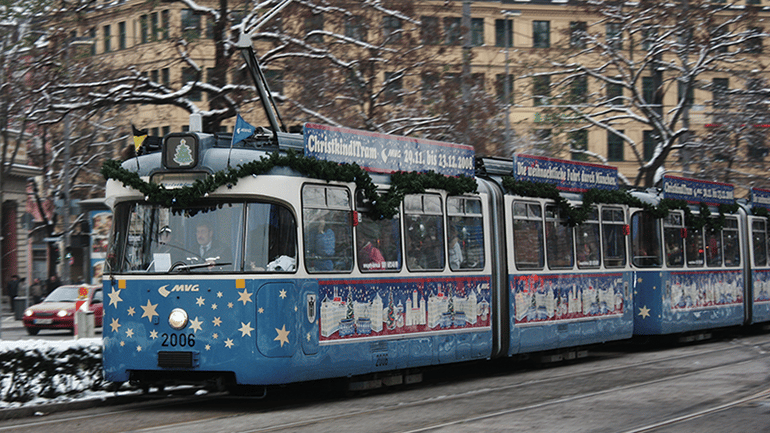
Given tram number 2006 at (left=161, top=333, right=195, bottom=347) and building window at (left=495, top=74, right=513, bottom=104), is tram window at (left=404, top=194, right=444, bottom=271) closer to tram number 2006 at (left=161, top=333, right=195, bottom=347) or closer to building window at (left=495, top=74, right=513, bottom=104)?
tram number 2006 at (left=161, top=333, right=195, bottom=347)

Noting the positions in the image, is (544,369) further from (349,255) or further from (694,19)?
(694,19)

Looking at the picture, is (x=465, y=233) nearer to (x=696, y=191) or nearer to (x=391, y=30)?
(x=696, y=191)

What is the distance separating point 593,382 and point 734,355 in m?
5.30

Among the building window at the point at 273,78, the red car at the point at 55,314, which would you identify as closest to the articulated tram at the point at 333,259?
the building window at the point at 273,78

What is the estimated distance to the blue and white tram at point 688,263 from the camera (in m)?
18.9

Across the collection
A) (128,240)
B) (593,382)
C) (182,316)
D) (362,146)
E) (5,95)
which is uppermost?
(5,95)

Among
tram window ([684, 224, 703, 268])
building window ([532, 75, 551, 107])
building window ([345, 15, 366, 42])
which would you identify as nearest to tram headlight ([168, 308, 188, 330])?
building window ([345, 15, 366, 42])

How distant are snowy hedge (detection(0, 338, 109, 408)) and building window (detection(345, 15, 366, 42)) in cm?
1101

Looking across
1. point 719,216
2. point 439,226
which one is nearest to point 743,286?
point 719,216

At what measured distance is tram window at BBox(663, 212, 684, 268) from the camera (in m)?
19.5

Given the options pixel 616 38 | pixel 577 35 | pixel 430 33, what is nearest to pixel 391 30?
pixel 430 33

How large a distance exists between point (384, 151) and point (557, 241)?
4374 mm

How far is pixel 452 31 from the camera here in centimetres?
2477

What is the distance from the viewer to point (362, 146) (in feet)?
40.7
